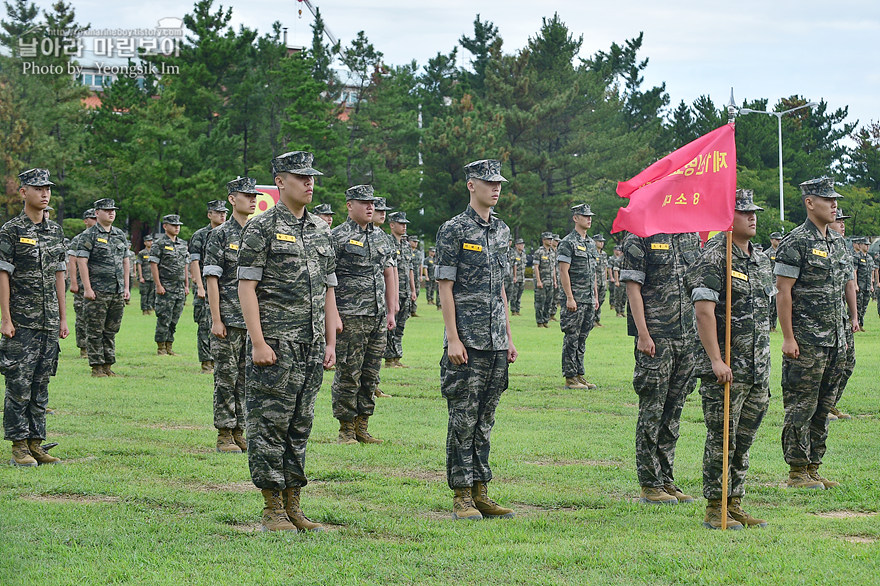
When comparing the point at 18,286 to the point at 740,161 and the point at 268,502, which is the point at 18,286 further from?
the point at 740,161

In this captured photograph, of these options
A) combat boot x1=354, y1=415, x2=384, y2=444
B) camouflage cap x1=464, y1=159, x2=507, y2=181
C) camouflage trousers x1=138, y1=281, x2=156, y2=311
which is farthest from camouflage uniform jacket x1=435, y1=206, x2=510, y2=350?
camouflage trousers x1=138, y1=281, x2=156, y2=311

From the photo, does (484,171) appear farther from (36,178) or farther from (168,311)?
(168,311)

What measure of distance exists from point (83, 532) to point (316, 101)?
43741 mm

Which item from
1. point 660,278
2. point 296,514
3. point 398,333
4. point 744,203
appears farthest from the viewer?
point 398,333

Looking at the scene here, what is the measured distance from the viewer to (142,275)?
2859cm

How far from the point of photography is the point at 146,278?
28172mm

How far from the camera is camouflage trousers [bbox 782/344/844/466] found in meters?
8.24

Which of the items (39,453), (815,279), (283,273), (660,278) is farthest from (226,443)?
(815,279)

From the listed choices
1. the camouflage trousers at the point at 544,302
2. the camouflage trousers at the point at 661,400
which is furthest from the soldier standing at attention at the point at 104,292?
the camouflage trousers at the point at 544,302

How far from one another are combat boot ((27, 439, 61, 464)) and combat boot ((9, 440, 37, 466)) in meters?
0.04

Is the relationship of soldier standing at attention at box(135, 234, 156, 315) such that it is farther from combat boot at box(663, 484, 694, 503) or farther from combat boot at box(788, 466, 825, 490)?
combat boot at box(788, 466, 825, 490)

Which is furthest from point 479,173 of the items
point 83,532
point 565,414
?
point 565,414

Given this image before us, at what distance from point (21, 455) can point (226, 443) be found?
1.82m

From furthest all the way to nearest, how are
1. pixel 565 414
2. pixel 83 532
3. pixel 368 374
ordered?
pixel 565 414 → pixel 368 374 → pixel 83 532
